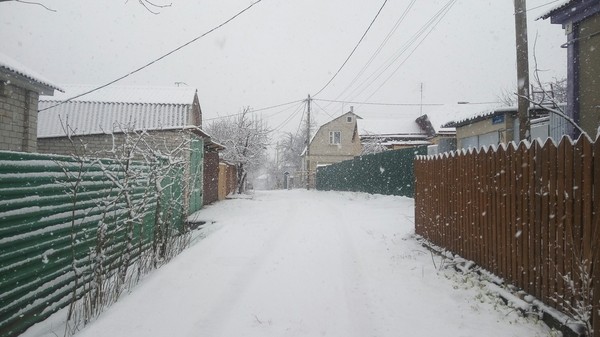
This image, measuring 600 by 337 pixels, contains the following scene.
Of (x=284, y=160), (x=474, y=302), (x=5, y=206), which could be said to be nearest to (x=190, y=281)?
(x=5, y=206)

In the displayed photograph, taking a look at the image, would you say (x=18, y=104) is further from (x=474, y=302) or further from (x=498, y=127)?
(x=498, y=127)

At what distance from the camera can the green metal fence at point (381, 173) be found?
51.0 ft

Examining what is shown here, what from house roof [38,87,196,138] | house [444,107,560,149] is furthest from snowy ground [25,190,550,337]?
house roof [38,87,196,138]

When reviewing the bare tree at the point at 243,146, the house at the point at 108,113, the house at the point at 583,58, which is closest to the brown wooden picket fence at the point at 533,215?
the house at the point at 583,58

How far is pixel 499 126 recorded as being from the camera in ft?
44.6

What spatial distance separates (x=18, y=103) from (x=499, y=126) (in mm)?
15705

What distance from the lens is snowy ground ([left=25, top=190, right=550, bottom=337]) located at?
357cm

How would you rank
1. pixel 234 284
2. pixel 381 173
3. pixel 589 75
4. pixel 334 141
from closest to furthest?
pixel 234 284, pixel 589 75, pixel 381 173, pixel 334 141

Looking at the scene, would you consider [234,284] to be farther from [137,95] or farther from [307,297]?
[137,95]

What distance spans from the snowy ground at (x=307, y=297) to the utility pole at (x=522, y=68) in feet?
10.1

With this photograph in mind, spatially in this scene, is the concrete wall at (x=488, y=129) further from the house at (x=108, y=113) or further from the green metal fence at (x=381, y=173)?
the house at (x=108, y=113)

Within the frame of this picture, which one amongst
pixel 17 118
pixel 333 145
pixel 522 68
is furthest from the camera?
pixel 333 145

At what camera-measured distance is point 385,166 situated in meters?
18.3

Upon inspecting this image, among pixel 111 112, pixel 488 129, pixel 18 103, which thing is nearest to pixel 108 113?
pixel 111 112
